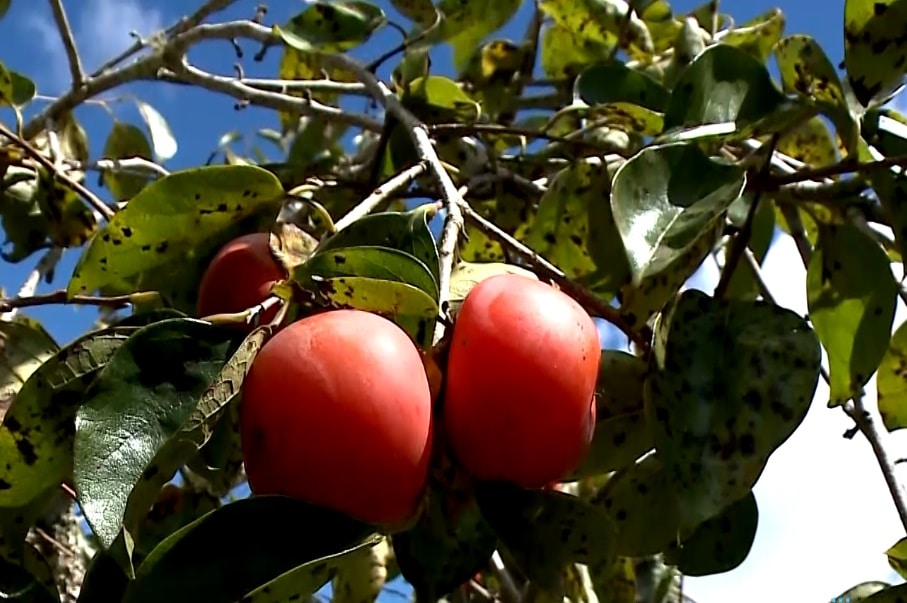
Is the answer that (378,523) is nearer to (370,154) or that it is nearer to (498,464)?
(498,464)

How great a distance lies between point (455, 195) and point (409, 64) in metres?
0.61

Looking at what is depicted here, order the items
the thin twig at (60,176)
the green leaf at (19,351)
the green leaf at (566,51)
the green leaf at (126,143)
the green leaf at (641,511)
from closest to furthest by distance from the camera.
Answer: the green leaf at (641,511) < the green leaf at (19,351) < the thin twig at (60,176) < the green leaf at (566,51) < the green leaf at (126,143)

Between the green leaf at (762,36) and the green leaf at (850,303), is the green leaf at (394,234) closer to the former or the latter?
the green leaf at (850,303)

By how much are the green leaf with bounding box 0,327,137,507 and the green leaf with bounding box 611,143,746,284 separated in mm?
288

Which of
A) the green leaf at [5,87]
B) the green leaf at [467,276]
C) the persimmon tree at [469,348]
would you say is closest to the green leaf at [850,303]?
the persimmon tree at [469,348]

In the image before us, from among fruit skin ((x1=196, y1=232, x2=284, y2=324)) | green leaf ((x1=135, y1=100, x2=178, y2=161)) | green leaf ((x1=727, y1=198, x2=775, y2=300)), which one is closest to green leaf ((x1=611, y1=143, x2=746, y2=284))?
fruit skin ((x1=196, y1=232, x2=284, y2=324))

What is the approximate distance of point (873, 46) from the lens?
0.79 m

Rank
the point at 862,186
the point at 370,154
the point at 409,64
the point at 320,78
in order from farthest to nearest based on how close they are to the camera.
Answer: the point at 320,78 < the point at 370,154 < the point at 409,64 < the point at 862,186

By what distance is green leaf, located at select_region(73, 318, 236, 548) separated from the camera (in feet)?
1.72

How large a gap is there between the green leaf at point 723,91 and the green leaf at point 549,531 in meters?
0.30

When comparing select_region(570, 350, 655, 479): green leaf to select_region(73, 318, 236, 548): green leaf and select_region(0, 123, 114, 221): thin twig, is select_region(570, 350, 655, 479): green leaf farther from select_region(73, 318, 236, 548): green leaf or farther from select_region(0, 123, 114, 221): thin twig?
select_region(0, 123, 114, 221): thin twig

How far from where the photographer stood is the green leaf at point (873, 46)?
2.56 ft

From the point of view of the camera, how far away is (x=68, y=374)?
62 centimetres

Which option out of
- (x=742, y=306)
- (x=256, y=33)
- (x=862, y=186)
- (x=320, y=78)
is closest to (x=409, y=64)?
(x=256, y=33)
